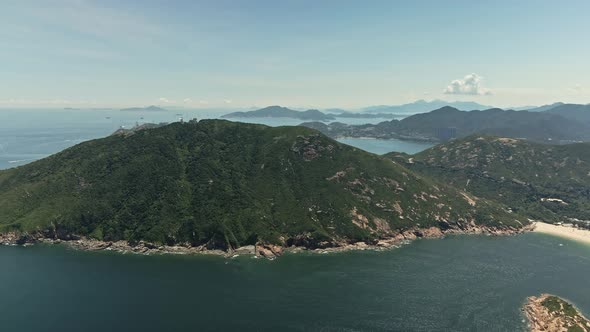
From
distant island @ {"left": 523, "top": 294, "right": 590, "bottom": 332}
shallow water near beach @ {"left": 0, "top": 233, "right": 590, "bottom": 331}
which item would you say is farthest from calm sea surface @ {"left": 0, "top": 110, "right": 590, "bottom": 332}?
distant island @ {"left": 523, "top": 294, "right": 590, "bottom": 332}

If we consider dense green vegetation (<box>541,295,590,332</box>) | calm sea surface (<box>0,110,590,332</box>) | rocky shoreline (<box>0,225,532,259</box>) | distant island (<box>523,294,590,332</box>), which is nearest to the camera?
dense green vegetation (<box>541,295,590,332</box>)

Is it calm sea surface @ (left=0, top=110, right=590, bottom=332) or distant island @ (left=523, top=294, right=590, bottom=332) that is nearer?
distant island @ (left=523, top=294, right=590, bottom=332)

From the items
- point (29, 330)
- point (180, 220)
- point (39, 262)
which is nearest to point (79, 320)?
point (29, 330)

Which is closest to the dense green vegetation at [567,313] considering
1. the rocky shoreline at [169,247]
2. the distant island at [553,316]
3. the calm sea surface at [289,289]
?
the distant island at [553,316]

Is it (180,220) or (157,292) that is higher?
(180,220)

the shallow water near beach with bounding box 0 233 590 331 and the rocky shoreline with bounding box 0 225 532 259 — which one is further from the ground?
the rocky shoreline with bounding box 0 225 532 259

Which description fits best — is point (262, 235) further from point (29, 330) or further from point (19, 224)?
point (19, 224)

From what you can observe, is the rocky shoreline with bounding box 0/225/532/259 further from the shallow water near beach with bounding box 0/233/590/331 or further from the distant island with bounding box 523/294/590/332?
the distant island with bounding box 523/294/590/332
